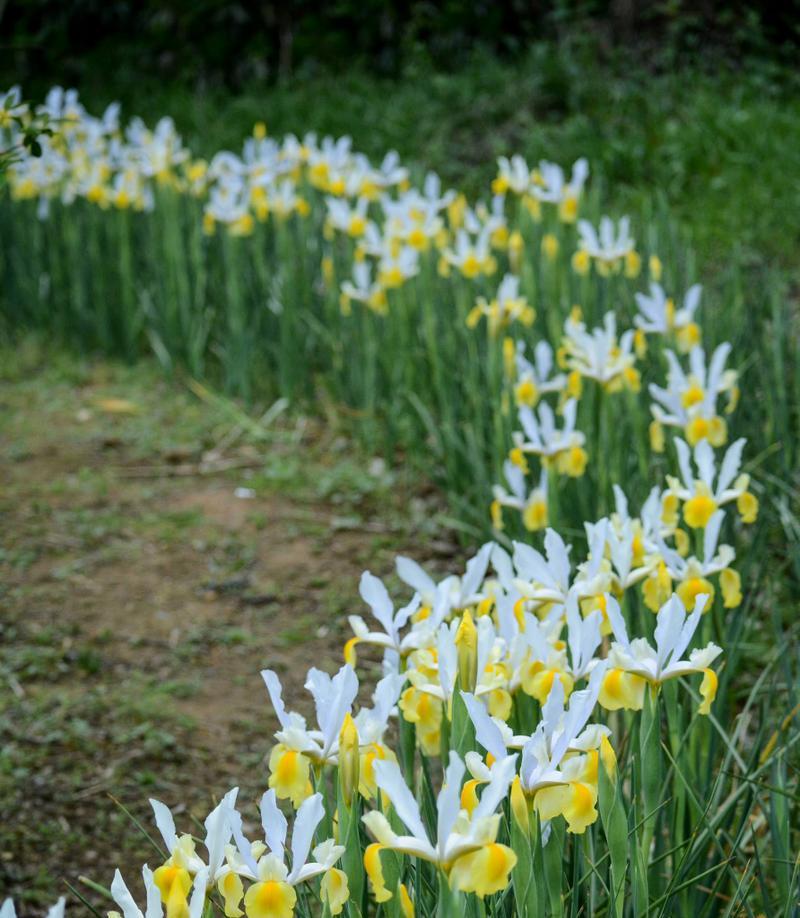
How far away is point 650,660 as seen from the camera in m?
1.33

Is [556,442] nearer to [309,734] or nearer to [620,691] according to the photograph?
[620,691]

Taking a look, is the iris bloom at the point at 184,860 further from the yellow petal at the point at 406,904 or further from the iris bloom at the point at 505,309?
the iris bloom at the point at 505,309

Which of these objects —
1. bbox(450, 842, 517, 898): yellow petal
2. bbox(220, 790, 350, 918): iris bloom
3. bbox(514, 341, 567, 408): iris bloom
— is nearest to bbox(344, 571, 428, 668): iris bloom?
bbox(220, 790, 350, 918): iris bloom

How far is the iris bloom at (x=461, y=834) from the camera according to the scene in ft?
3.43

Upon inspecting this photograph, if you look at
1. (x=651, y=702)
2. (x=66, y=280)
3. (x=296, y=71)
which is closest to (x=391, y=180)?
(x=66, y=280)

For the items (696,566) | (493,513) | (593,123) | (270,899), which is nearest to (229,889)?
(270,899)

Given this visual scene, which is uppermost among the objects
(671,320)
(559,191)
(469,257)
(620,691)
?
(559,191)

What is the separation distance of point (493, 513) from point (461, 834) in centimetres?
147

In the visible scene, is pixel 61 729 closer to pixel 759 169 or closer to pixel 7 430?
pixel 7 430

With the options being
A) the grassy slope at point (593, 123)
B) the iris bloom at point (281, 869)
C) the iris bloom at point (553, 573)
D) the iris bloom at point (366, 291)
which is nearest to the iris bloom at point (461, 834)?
the iris bloom at point (281, 869)

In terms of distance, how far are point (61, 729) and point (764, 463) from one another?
5.48 feet

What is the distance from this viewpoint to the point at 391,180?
454 centimetres

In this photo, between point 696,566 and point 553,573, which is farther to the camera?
point 696,566

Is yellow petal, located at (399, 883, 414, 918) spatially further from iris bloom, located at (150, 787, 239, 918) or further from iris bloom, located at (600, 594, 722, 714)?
iris bloom, located at (600, 594, 722, 714)
